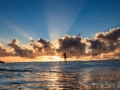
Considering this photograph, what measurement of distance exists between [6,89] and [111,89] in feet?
34.1

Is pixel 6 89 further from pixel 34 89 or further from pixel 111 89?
pixel 111 89

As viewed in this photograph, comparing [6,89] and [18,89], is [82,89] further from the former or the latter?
[6,89]

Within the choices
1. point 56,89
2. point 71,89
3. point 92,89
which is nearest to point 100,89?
point 92,89

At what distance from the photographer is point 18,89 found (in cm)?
1659

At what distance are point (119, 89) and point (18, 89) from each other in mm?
9921

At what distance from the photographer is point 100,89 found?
54.0 feet

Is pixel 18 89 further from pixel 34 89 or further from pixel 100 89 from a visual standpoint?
pixel 100 89

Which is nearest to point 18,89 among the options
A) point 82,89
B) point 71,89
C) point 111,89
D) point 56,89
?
point 56,89

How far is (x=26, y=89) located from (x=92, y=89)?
21.6ft

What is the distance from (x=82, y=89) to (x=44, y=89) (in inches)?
151

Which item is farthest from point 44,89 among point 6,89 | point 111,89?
point 111,89

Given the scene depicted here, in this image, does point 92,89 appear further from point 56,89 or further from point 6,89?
point 6,89

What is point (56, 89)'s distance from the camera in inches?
667

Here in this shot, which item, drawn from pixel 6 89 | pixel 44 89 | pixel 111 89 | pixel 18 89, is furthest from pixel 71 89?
pixel 6 89
